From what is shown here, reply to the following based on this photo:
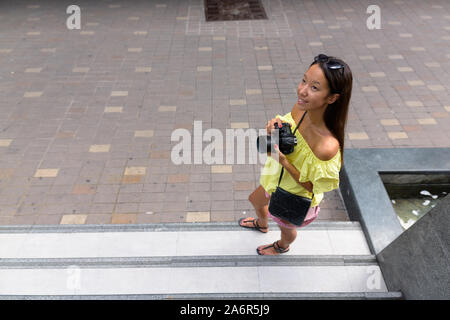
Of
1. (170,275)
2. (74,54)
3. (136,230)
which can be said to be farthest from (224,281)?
(74,54)

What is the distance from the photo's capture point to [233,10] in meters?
8.80

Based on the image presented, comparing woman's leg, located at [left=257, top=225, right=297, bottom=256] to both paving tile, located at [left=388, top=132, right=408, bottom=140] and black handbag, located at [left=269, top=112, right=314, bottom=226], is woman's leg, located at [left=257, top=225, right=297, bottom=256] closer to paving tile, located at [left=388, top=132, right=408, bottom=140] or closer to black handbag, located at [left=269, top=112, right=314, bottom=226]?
black handbag, located at [left=269, top=112, right=314, bottom=226]

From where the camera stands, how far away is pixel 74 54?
707 cm

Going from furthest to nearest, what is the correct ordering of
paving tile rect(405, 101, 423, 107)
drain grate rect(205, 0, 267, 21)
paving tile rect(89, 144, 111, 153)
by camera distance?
drain grate rect(205, 0, 267, 21) → paving tile rect(405, 101, 423, 107) → paving tile rect(89, 144, 111, 153)

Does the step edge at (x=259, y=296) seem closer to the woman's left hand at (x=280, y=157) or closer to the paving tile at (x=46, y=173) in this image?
the woman's left hand at (x=280, y=157)

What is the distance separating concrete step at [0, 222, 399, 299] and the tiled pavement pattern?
0.41 meters

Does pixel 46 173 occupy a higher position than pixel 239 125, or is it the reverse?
pixel 239 125

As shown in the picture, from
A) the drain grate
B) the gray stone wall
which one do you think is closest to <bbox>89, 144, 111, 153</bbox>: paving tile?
the gray stone wall

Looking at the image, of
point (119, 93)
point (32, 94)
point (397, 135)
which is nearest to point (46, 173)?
point (119, 93)

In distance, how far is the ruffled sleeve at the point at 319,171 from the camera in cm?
228

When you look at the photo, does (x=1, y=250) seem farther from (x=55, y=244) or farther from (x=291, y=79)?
(x=291, y=79)

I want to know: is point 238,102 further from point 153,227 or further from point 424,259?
point 424,259

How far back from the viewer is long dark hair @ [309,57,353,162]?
2.03m

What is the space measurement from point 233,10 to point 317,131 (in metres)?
7.46
